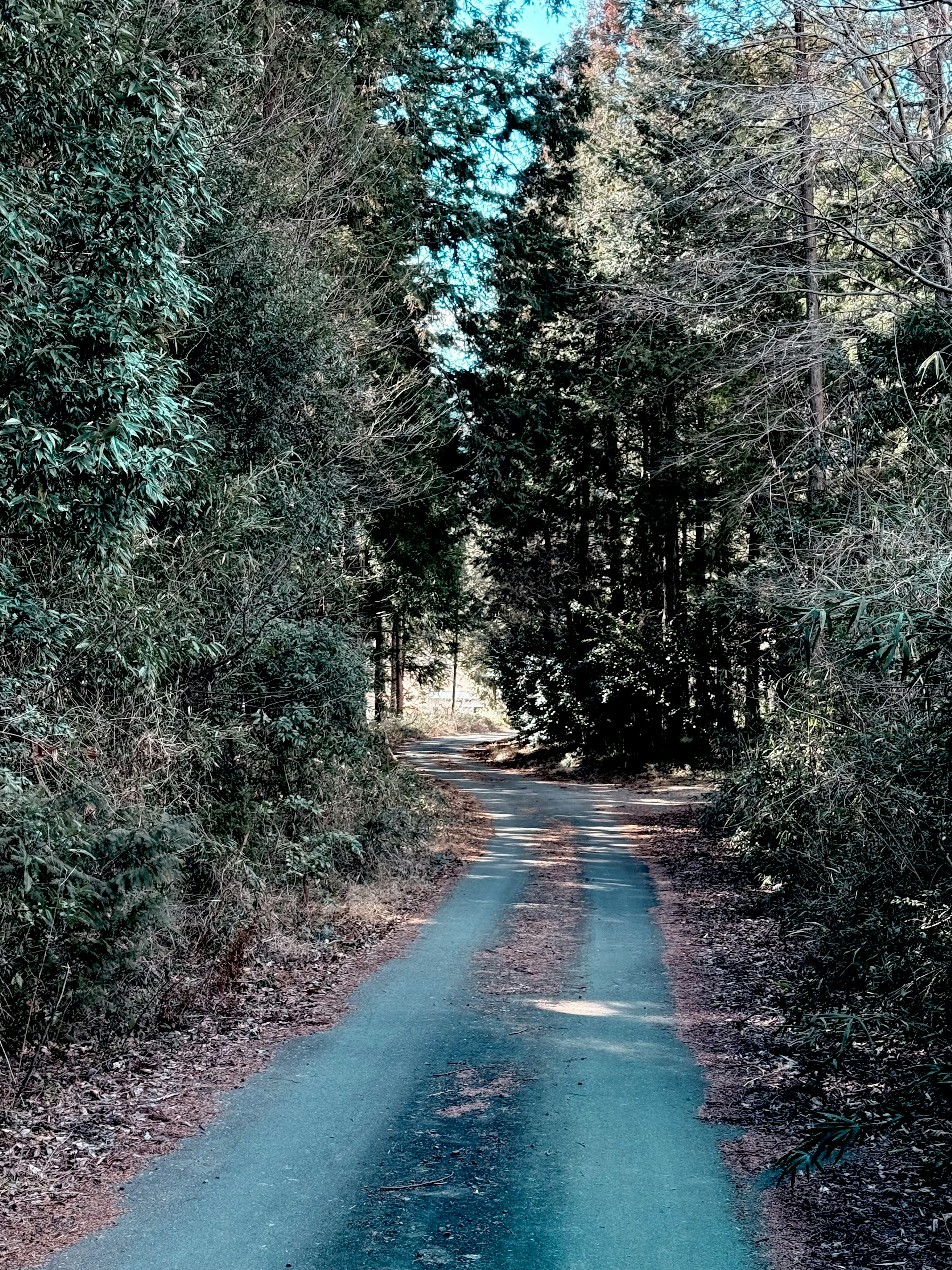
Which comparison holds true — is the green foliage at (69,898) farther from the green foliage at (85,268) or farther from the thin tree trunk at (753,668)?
the thin tree trunk at (753,668)

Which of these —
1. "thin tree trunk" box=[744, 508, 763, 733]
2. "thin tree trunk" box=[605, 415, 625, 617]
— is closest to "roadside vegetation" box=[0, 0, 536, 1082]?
"thin tree trunk" box=[744, 508, 763, 733]

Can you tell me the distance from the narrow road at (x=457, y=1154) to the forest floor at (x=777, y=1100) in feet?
0.68

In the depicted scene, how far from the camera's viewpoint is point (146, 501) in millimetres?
7645

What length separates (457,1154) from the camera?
584cm

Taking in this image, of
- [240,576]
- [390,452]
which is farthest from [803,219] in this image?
[240,576]

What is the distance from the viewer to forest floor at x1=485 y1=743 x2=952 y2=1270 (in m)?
4.83

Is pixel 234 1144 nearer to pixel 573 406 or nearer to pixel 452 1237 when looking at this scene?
pixel 452 1237

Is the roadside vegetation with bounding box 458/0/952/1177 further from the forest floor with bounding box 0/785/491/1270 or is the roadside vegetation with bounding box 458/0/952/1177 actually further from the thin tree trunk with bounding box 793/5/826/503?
the forest floor with bounding box 0/785/491/1270

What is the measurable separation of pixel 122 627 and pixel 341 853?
5.64m

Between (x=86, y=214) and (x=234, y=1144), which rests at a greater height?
(x=86, y=214)

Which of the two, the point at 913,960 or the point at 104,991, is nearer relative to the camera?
the point at 913,960

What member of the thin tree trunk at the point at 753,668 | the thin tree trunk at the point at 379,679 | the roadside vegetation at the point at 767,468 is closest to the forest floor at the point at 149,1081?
the roadside vegetation at the point at 767,468

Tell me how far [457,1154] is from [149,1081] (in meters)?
2.42

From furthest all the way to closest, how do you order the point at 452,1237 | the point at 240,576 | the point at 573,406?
the point at 573,406 → the point at 240,576 → the point at 452,1237
